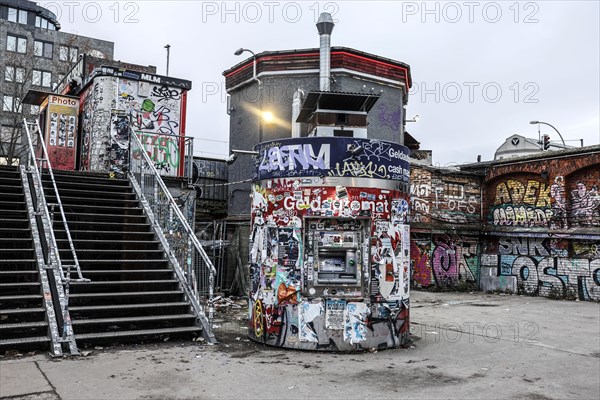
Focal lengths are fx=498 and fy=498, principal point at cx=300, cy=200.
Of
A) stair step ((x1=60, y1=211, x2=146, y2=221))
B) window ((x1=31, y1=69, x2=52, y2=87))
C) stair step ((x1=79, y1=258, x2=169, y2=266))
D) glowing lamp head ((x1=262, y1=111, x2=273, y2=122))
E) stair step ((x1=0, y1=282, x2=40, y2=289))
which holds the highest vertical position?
window ((x1=31, y1=69, x2=52, y2=87))

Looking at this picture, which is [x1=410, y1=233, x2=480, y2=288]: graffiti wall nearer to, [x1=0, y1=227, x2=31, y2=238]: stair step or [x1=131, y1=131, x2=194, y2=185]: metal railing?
[x1=131, y1=131, x2=194, y2=185]: metal railing

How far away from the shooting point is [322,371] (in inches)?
276

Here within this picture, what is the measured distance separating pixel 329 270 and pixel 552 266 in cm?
1346

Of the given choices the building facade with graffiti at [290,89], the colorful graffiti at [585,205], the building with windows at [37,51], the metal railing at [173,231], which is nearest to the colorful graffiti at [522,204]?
the colorful graffiti at [585,205]

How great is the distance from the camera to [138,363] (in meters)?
6.87

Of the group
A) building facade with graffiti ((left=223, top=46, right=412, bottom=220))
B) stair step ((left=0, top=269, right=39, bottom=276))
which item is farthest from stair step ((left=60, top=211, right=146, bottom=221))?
building facade with graffiti ((left=223, top=46, right=412, bottom=220))

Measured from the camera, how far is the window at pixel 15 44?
152ft

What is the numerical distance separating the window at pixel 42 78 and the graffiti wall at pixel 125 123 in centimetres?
3953

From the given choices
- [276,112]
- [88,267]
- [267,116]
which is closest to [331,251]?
[88,267]

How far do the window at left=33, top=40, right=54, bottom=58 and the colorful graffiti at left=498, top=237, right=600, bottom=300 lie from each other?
4631 centimetres

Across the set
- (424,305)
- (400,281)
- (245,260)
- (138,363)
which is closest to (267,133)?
(245,260)

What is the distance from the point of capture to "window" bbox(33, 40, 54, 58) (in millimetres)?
48188

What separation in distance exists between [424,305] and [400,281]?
6.90m

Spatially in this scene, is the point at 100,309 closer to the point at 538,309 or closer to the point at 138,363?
the point at 138,363
